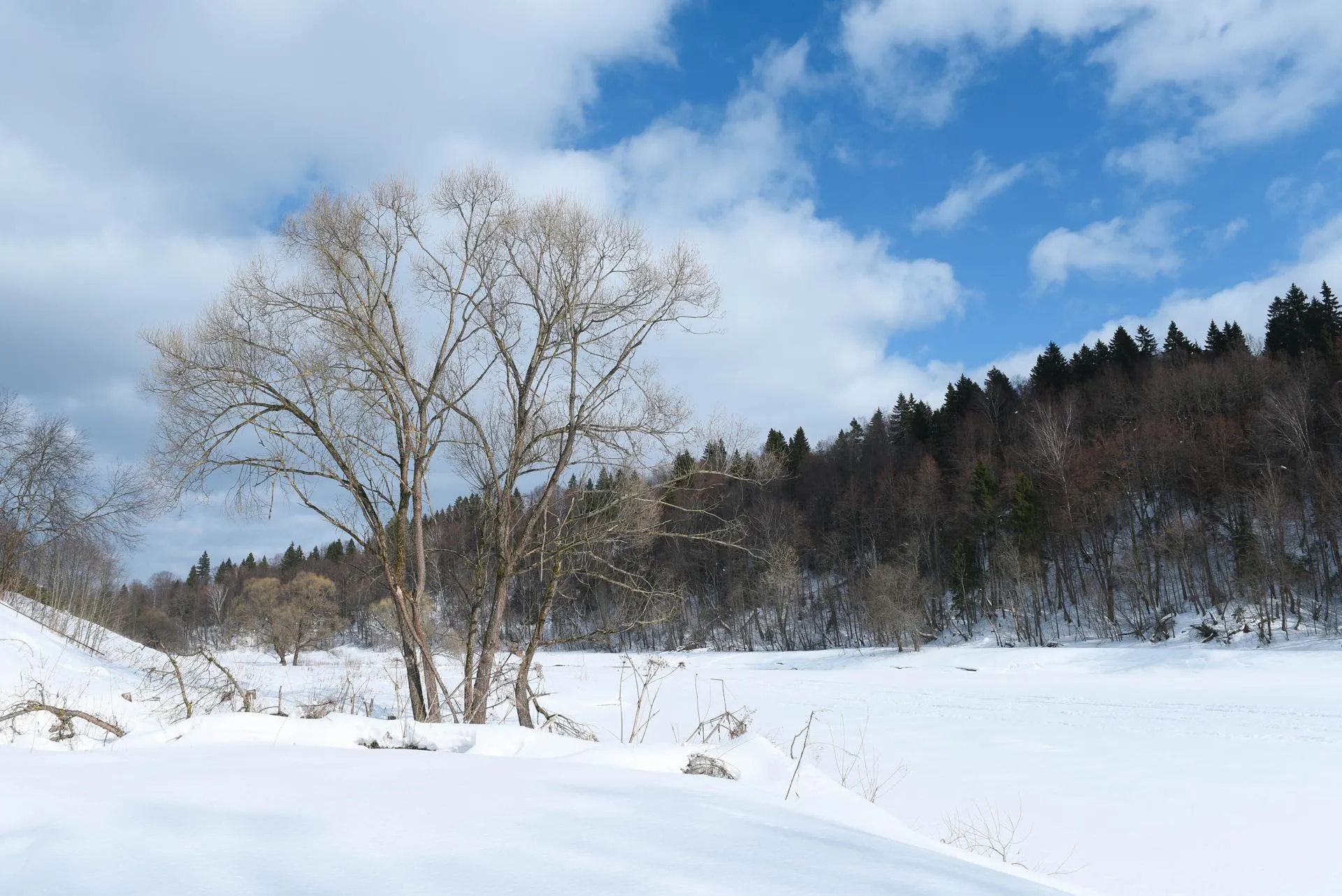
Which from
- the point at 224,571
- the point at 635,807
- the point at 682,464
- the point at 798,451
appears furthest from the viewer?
the point at 224,571

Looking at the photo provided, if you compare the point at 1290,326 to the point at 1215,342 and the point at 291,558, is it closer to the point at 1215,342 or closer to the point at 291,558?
the point at 1215,342

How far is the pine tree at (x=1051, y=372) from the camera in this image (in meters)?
61.6

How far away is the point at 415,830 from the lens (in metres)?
Result: 2.24

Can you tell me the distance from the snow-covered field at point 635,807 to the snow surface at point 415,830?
0.04 feet

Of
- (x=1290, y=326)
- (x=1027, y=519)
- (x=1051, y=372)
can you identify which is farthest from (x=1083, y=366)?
(x=1027, y=519)

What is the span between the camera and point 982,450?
57812 mm

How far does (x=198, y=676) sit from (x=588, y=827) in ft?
30.5

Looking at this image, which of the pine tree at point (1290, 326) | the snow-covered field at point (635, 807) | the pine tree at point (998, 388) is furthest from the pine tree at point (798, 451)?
the snow-covered field at point (635, 807)

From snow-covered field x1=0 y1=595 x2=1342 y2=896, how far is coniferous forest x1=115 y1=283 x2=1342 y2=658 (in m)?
11.3

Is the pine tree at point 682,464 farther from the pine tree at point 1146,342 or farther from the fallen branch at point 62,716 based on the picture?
the pine tree at point 1146,342

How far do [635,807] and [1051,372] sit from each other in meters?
68.1

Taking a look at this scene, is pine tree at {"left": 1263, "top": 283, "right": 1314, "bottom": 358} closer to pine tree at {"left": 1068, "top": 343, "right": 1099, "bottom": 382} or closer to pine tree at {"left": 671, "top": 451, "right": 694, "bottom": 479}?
pine tree at {"left": 1068, "top": 343, "right": 1099, "bottom": 382}

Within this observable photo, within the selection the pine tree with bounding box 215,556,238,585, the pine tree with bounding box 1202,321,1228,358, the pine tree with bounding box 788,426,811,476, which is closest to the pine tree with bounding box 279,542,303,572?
the pine tree with bounding box 215,556,238,585

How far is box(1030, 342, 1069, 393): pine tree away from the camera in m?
61.6
